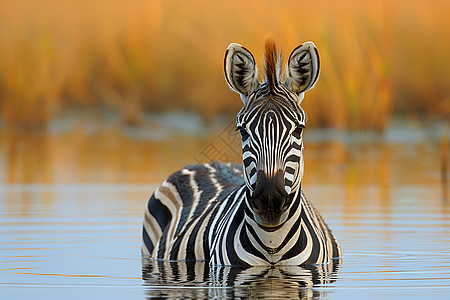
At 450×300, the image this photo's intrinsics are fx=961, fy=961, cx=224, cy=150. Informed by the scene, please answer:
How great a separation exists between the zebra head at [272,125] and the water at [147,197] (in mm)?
691

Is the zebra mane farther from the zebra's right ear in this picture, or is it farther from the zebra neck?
the zebra neck

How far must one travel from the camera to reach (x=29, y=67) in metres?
25.1

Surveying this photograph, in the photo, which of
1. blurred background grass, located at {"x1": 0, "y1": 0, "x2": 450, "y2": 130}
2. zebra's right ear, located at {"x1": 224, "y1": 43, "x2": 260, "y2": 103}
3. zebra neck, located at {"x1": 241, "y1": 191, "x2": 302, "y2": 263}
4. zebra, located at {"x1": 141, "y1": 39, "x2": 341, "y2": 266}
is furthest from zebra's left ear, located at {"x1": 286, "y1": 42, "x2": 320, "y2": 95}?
blurred background grass, located at {"x1": 0, "y1": 0, "x2": 450, "y2": 130}

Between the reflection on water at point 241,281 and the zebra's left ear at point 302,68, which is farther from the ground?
the zebra's left ear at point 302,68

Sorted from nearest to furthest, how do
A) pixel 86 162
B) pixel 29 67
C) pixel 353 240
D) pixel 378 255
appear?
pixel 378 255 → pixel 353 240 → pixel 86 162 → pixel 29 67

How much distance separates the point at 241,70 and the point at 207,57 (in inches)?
721

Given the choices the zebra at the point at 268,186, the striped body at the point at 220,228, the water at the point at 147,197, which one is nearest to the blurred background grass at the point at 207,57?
the water at the point at 147,197

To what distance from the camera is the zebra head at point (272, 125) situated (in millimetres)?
6812

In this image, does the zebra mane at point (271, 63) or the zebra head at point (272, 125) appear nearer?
the zebra head at point (272, 125)

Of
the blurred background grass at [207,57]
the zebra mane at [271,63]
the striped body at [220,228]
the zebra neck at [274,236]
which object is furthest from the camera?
the blurred background grass at [207,57]

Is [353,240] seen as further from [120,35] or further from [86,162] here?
[120,35]

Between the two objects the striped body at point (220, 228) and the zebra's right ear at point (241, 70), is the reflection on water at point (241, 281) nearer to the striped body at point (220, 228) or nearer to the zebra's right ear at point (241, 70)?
the striped body at point (220, 228)

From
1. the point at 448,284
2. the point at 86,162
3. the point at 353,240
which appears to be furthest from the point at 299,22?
the point at 448,284

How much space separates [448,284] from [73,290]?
9.37 ft
